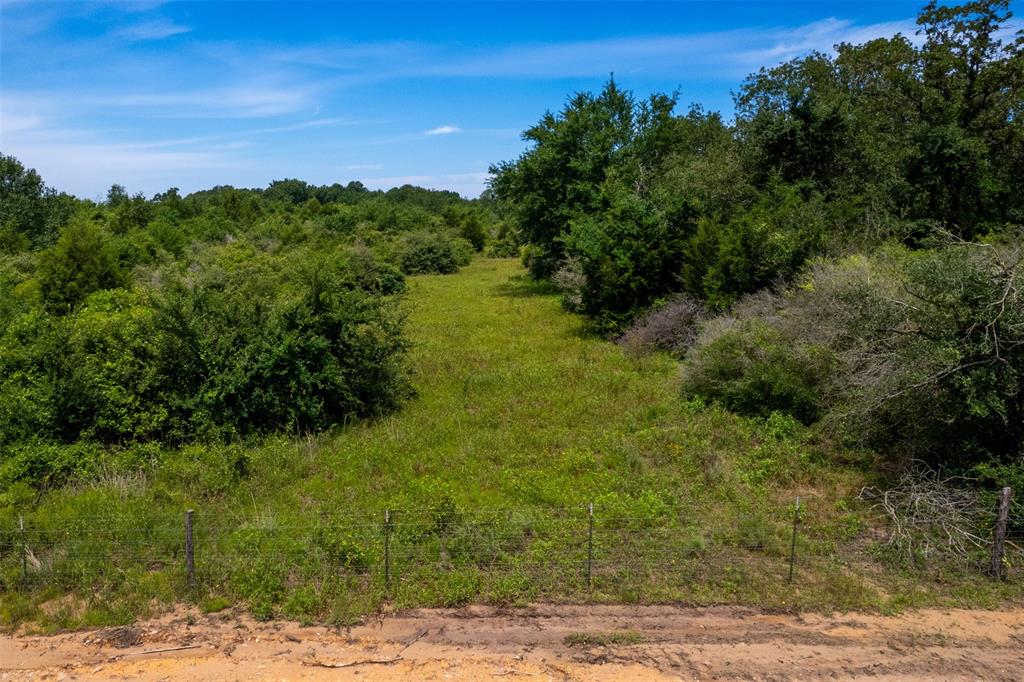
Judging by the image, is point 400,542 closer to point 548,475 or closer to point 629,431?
point 548,475

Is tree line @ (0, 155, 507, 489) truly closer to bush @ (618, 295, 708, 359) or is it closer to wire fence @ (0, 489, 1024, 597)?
wire fence @ (0, 489, 1024, 597)

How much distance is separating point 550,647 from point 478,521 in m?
2.34

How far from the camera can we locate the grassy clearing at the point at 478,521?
281 inches

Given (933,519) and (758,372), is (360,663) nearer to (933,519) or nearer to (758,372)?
(933,519)

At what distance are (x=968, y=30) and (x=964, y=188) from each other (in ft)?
15.4

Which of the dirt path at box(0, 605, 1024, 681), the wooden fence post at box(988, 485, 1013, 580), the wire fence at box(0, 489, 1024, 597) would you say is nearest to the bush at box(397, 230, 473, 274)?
the wire fence at box(0, 489, 1024, 597)

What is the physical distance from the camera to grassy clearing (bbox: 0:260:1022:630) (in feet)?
23.4

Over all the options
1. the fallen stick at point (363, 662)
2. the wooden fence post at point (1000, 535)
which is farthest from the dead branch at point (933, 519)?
the fallen stick at point (363, 662)

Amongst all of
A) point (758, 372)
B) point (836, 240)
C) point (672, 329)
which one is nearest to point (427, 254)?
point (672, 329)

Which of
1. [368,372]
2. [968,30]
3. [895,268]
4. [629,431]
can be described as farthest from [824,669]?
[968,30]

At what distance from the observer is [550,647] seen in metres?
6.31

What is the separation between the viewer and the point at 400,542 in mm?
7934

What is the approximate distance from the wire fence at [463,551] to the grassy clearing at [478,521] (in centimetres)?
3

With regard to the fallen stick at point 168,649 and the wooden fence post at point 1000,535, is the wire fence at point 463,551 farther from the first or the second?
the fallen stick at point 168,649
